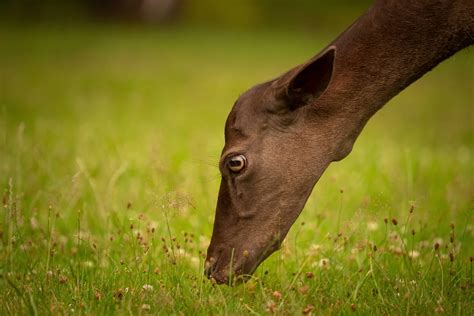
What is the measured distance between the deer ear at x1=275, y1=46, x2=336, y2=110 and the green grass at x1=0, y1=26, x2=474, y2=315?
0.69 metres

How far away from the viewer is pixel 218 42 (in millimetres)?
28438

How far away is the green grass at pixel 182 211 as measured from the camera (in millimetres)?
3768

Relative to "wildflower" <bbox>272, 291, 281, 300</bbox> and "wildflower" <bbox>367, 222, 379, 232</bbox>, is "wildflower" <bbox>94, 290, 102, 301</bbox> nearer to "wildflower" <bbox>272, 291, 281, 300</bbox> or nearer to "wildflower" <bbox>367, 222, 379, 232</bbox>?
"wildflower" <bbox>272, 291, 281, 300</bbox>

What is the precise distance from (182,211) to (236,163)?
55.9 inches

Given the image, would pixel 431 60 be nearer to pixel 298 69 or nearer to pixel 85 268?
pixel 298 69

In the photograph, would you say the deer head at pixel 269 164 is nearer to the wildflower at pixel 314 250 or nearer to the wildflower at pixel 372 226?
the wildflower at pixel 314 250

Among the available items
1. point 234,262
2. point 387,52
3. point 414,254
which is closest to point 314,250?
point 414,254

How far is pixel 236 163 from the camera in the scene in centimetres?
399

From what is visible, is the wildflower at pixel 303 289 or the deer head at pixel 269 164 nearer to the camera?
the wildflower at pixel 303 289

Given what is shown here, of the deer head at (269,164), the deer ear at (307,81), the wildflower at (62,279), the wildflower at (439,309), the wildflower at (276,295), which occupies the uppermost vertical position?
the deer ear at (307,81)

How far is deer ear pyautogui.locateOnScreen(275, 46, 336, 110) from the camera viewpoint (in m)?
3.78

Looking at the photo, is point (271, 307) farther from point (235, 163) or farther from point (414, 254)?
point (414, 254)

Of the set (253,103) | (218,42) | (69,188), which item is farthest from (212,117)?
(218,42)

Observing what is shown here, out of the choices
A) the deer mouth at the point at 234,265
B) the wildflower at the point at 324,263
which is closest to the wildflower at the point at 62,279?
the deer mouth at the point at 234,265
